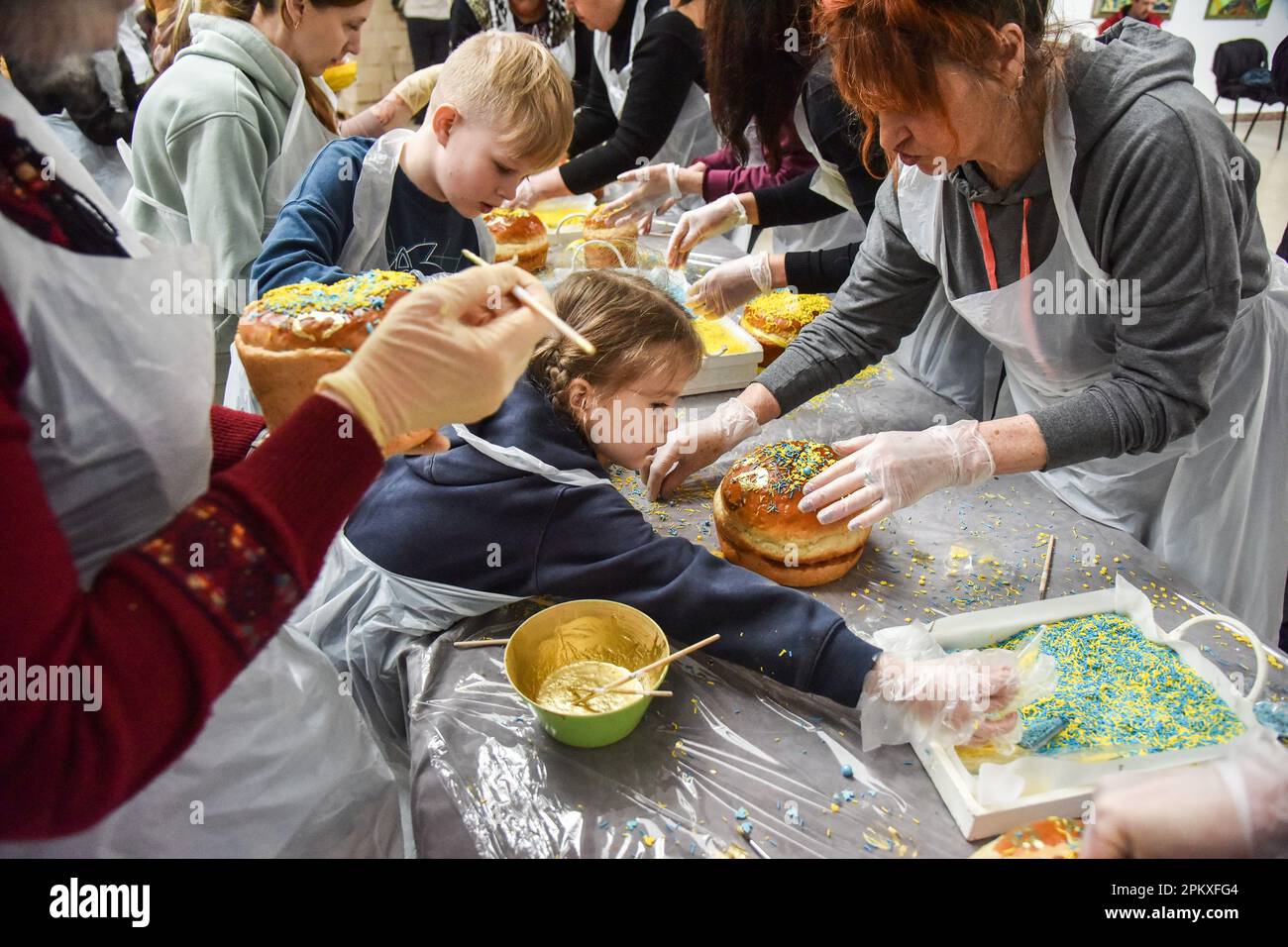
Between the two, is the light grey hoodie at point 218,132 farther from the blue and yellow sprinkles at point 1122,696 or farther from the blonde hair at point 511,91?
the blue and yellow sprinkles at point 1122,696

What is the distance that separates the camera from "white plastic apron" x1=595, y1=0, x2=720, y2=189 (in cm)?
392

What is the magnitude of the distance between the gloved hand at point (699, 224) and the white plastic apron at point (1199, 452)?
1.04 m

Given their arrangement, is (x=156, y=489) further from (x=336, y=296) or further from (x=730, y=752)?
(x=730, y=752)

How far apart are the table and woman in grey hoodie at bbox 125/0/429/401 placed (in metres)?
1.29

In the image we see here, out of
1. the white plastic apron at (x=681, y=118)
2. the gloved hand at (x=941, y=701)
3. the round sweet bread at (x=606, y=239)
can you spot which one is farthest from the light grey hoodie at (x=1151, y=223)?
the white plastic apron at (x=681, y=118)

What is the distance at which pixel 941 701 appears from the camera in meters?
1.33

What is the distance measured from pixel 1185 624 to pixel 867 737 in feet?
2.08

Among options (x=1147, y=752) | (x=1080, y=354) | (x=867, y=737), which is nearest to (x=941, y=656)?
(x=867, y=737)

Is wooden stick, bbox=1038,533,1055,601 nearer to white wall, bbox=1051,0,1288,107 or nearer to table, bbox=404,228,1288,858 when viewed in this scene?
table, bbox=404,228,1288,858

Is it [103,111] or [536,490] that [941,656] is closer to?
[536,490]

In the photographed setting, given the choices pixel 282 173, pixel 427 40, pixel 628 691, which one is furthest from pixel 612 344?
pixel 427 40

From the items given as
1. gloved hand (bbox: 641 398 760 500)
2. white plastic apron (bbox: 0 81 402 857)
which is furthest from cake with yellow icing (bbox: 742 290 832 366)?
white plastic apron (bbox: 0 81 402 857)

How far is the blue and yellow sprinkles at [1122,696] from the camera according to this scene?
4.34ft
